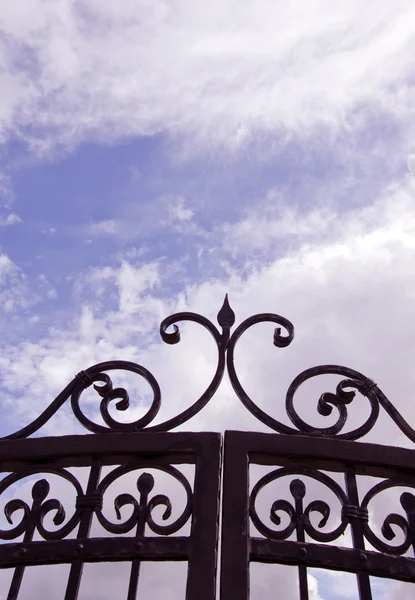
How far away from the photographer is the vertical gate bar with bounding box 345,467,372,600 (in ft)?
6.58

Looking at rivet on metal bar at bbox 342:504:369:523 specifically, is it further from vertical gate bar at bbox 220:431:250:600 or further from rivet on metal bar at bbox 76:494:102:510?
rivet on metal bar at bbox 76:494:102:510

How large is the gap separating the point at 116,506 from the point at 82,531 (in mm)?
147

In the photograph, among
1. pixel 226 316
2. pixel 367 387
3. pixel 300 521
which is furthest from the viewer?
pixel 226 316

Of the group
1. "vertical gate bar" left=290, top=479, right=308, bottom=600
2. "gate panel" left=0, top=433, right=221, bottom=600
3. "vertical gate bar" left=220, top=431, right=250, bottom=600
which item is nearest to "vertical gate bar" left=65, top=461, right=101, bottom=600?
"gate panel" left=0, top=433, right=221, bottom=600

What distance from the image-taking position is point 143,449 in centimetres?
228

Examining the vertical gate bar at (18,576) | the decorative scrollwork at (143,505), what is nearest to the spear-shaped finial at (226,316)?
the decorative scrollwork at (143,505)

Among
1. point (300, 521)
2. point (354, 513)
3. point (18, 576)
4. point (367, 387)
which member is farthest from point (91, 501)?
point (367, 387)

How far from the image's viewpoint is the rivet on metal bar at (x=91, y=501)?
2.15 metres

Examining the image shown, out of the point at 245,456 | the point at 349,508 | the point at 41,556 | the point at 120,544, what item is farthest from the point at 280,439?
the point at 41,556

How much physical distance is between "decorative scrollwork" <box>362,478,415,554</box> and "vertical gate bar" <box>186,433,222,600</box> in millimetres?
508

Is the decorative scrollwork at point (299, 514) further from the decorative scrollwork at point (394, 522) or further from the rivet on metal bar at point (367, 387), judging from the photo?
the rivet on metal bar at point (367, 387)

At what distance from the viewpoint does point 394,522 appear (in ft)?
7.05

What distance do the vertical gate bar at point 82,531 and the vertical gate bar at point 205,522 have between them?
0.35 metres

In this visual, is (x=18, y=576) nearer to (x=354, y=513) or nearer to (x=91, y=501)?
(x=91, y=501)
